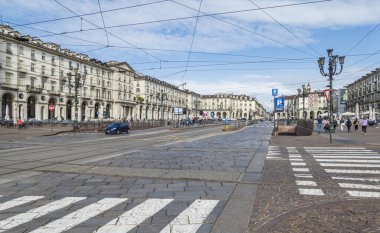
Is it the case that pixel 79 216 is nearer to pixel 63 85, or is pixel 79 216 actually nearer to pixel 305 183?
pixel 305 183

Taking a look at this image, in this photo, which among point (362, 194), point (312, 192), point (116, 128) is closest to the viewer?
point (362, 194)

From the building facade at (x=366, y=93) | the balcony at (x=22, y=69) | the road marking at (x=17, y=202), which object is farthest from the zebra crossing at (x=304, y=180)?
the building facade at (x=366, y=93)

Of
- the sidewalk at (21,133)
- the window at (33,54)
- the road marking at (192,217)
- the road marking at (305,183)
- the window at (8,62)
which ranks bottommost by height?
the sidewalk at (21,133)

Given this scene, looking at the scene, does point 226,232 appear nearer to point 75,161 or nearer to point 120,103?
point 75,161

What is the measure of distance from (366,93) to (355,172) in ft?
352

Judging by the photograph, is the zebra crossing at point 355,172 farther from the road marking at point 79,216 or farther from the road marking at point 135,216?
the road marking at point 79,216

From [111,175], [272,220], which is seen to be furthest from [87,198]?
[272,220]

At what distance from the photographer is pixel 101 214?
5.27m

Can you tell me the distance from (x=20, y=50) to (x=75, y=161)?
57928 millimetres

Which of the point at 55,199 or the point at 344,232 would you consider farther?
the point at 55,199

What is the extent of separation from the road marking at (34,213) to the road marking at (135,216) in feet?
3.95

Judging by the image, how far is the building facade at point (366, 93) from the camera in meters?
92.5

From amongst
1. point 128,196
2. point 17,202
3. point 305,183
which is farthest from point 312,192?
point 17,202

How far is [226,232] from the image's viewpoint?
4.50 metres
